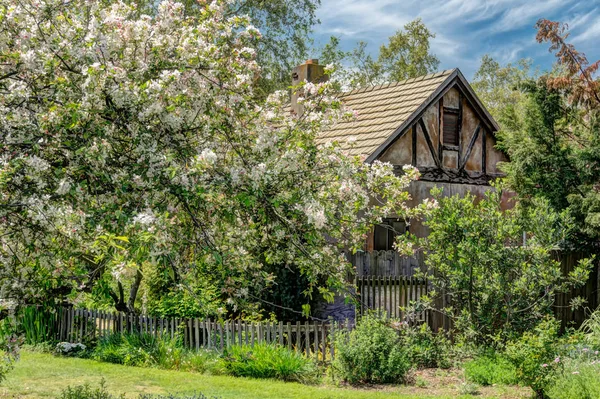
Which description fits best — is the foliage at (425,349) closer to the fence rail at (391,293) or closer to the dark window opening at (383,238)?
the fence rail at (391,293)

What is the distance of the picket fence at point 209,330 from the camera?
12672mm

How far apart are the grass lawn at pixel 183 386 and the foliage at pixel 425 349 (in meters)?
0.69

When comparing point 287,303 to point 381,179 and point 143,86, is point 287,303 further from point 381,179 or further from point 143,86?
point 143,86

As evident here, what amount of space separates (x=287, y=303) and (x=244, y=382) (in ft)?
10.5

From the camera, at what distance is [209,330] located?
13328 mm

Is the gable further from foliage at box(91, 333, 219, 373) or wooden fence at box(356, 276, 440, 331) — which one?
foliage at box(91, 333, 219, 373)

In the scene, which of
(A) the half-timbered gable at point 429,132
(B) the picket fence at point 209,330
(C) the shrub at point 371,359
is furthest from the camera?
(A) the half-timbered gable at point 429,132

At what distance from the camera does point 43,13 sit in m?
6.83

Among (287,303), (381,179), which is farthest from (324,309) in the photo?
(381,179)

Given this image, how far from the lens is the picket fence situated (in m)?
12.7

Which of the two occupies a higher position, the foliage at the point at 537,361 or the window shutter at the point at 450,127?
the window shutter at the point at 450,127

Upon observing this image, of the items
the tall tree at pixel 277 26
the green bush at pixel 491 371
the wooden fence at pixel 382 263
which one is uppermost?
the tall tree at pixel 277 26

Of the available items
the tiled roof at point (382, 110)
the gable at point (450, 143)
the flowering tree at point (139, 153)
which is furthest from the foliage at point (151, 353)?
the gable at point (450, 143)

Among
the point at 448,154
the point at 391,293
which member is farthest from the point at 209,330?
the point at 448,154
